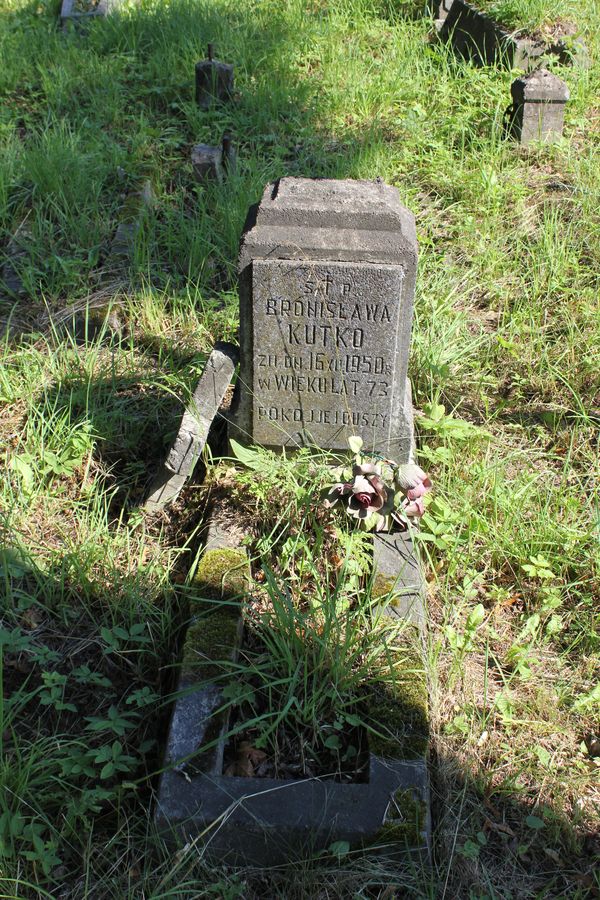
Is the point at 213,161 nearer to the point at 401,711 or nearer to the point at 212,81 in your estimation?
the point at 212,81

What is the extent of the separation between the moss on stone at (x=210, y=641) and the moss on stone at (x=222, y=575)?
67mm

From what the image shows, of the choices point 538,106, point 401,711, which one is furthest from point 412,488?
point 538,106

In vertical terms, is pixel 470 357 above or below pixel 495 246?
below

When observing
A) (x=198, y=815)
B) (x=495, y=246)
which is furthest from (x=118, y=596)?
(x=495, y=246)

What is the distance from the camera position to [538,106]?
16.2 ft

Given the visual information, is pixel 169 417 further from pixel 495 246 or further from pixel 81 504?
pixel 495 246

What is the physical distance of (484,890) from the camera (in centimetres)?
206

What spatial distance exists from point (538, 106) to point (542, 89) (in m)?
0.10

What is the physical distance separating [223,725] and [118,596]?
62 cm

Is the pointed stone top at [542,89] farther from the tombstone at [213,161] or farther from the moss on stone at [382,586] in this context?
the moss on stone at [382,586]

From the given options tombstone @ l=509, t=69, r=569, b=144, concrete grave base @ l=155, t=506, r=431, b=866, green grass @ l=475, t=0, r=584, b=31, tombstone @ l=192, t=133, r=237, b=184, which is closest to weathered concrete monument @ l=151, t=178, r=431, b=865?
concrete grave base @ l=155, t=506, r=431, b=866

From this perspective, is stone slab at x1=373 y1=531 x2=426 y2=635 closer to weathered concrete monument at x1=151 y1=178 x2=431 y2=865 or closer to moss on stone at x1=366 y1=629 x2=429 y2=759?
weathered concrete monument at x1=151 y1=178 x2=431 y2=865

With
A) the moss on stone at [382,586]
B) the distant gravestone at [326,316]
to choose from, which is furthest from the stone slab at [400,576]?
the distant gravestone at [326,316]

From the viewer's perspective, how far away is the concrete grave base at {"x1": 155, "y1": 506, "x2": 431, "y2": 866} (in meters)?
2.03
